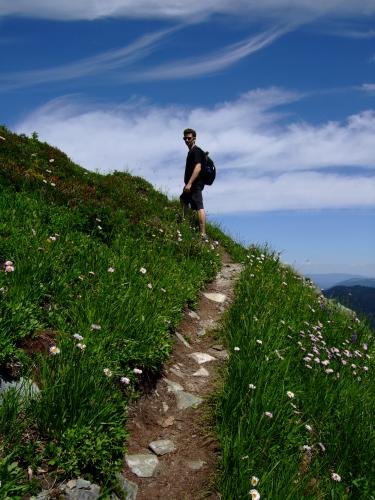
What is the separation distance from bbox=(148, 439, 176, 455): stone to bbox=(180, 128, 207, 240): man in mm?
8325

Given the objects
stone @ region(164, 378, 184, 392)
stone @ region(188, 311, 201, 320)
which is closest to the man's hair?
stone @ region(188, 311, 201, 320)

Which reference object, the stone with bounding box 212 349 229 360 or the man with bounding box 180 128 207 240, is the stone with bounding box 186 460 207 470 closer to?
the stone with bounding box 212 349 229 360

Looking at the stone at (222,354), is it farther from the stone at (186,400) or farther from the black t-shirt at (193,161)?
the black t-shirt at (193,161)

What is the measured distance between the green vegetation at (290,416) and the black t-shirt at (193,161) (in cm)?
596

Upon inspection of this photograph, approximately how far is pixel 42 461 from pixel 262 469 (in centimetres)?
199

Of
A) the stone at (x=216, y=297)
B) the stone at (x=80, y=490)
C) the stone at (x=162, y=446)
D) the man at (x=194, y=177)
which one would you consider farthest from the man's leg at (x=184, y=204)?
the stone at (x=80, y=490)

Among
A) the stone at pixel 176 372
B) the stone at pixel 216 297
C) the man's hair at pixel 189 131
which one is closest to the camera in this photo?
the stone at pixel 176 372

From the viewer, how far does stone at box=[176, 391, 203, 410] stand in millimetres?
5430

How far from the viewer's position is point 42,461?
12.2 ft

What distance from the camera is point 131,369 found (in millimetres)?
5293

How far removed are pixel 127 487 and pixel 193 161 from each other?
9916mm

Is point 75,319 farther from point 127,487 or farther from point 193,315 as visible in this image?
point 193,315

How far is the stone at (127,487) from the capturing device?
3867 millimetres

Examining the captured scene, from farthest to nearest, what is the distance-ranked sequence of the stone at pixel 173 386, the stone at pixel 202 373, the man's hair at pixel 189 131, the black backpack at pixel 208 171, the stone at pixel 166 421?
the black backpack at pixel 208 171
the man's hair at pixel 189 131
the stone at pixel 202 373
the stone at pixel 173 386
the stone at pixel 166 421
